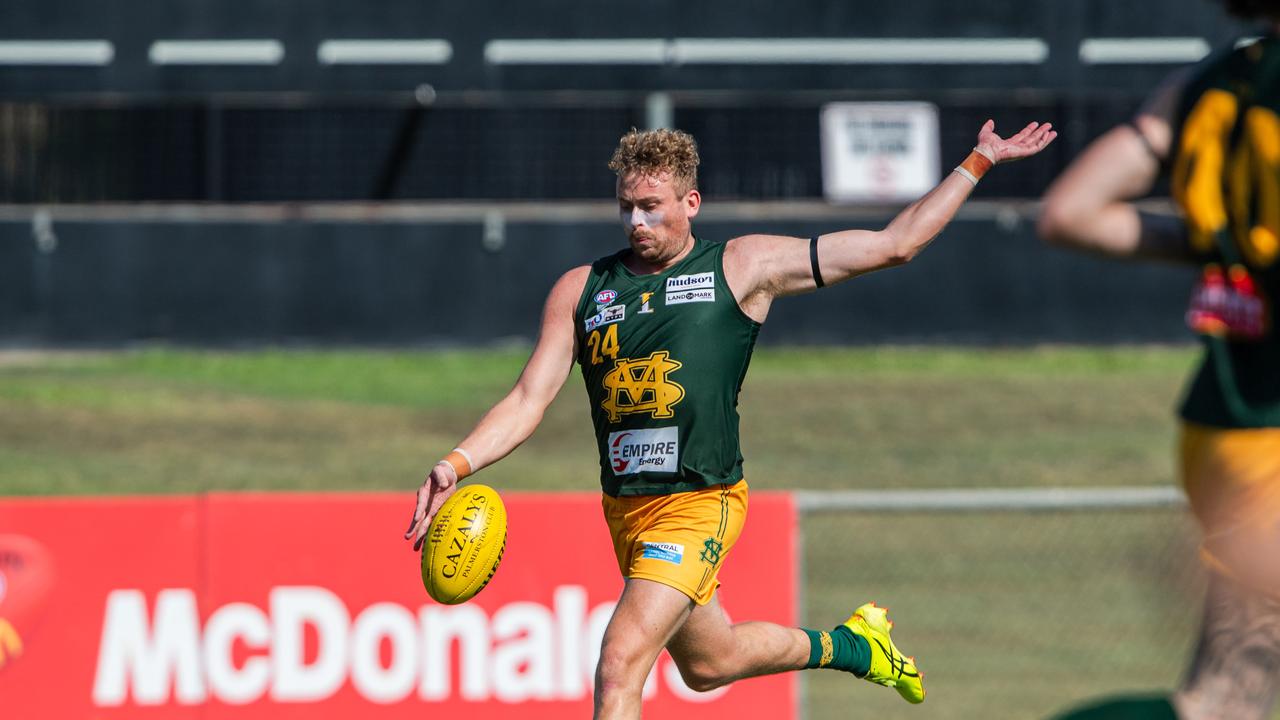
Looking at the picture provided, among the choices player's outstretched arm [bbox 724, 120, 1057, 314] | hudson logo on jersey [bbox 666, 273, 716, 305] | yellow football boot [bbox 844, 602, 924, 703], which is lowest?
yellow football boot [bbox 844, 602, 924, 703]

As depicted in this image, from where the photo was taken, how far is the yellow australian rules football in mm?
6773

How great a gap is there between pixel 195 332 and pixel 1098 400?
1029 centimetres

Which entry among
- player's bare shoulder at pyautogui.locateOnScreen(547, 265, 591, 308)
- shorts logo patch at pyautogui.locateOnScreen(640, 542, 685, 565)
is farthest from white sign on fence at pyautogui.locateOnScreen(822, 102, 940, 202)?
shorts logo patch at pyautogui.locateOnScreen(640, 542, 685, 565)

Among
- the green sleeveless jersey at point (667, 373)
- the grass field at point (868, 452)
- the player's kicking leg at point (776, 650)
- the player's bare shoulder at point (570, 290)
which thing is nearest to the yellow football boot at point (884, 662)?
the player's kicking leg at point (776, 650)

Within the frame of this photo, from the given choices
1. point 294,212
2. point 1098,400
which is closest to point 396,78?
point 294,212

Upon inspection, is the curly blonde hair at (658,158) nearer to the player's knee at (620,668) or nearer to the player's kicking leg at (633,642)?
the player's kicking leg at (633,642)

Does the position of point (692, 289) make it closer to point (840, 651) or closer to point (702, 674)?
point (702, 674)

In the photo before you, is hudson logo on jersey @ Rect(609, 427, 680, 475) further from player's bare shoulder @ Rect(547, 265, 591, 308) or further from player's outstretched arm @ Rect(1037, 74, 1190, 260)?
player's outstretched arm @ Rect(1037, 74, 1190, 260)

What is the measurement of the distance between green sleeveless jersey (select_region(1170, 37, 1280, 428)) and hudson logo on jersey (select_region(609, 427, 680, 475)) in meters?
2.84

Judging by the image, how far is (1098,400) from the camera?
19609 millimetres

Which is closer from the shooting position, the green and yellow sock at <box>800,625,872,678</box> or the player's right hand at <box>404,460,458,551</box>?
the player's right hand at <box>404,460,458,551</box>

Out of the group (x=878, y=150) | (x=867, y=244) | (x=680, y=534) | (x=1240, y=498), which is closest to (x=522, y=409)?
(x=680, y=534)

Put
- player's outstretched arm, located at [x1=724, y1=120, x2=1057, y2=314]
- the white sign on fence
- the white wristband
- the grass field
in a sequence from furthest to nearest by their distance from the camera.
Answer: the white sign on fence → the grass field → the white wristband → player's outstretched arm, located at [x1=724, y1=120, x2=1057, y2=314]

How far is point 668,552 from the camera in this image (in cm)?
696
